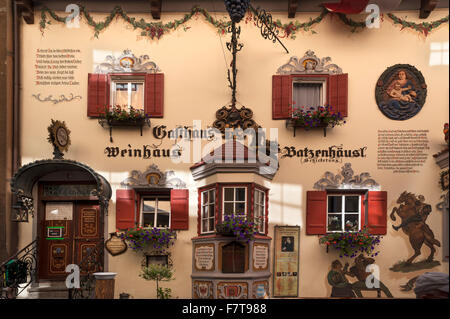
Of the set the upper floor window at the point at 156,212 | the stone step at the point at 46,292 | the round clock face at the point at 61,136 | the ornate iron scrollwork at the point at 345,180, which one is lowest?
the stone step at the point at 46,292

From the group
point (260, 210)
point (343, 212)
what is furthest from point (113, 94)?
point (343, 212)

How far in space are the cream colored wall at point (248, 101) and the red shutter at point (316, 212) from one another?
13cm

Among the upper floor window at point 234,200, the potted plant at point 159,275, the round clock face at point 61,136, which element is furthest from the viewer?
the round clock face at point 61,136

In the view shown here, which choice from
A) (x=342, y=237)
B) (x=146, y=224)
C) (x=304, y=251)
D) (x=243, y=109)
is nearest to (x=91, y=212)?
(x=146, y=224)

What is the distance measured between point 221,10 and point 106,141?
12.1ft

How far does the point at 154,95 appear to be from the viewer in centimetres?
1052

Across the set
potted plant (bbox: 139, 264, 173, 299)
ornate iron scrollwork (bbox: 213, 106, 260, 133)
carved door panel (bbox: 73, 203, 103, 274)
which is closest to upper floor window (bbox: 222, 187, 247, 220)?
ornate iron scrollwork (bbox: 213, 106, 260, 133)

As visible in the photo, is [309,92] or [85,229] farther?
[309,92]

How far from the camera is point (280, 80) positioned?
1049 centimetres

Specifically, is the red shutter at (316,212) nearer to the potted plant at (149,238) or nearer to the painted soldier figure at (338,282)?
the painted soldier figure at (338,282)

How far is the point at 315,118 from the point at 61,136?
511cm

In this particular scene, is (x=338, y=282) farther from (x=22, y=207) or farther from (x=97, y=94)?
(x=22, y=207)

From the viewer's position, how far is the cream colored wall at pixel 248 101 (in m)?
10.3

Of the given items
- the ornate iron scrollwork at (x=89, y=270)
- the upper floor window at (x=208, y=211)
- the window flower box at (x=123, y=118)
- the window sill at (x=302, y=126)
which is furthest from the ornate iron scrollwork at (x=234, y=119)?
the ornate iron scrollwork at (x=89, y=270)
